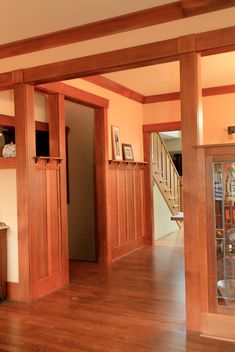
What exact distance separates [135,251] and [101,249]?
3.32 ft

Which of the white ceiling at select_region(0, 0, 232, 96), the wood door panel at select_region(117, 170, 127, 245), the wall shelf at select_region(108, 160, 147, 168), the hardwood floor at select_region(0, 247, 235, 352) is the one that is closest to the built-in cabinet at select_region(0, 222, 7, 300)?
the hardwood floor at select_region(0, 247, 235, 352)

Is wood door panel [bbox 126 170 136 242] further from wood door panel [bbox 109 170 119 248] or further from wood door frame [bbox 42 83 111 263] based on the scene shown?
wood door frame [bbox 42 83 111 263]

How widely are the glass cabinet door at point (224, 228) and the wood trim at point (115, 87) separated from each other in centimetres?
283

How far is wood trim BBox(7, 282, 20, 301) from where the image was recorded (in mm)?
3930

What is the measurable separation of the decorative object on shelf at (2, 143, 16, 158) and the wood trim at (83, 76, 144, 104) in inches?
61.4

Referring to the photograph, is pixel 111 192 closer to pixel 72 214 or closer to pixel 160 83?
pixel 72 214

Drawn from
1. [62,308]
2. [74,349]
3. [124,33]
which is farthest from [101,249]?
[124,33]

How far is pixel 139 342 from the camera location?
2885 millimetres

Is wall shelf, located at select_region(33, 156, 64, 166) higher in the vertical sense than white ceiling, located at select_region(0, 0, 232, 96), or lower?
lower

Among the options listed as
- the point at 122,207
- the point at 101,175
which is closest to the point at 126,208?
the point at 122,207

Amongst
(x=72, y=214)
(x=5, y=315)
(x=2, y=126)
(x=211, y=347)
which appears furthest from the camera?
(x=72, y=214)

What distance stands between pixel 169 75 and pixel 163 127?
150 centimetres

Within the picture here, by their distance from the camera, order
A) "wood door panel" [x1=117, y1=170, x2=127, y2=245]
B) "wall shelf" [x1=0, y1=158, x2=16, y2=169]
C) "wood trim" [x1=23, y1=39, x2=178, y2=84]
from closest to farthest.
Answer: "wood trim" [x1=23, y1=39, x2=178, y2=84] < "wall shelf" [x1=0, y1=158, x2=16, y2=169] < "wood door panel" [x1=117, y1=170, x2=127, y2=245]

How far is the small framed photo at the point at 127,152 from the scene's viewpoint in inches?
241
